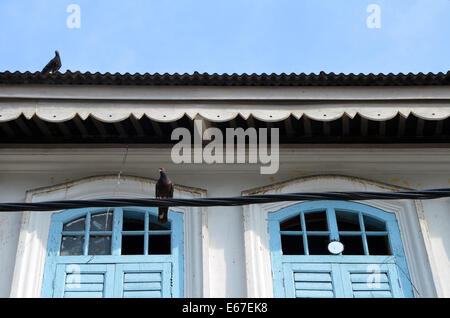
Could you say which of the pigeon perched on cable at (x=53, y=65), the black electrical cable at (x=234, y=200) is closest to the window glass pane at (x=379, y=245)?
the black electrical cable at (x=234, y=200)

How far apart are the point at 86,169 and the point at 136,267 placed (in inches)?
48.7

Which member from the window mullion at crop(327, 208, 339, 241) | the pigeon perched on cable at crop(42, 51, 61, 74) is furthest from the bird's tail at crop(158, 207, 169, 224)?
the pigeon perched on cable at crop(42, 51, 61, 74)

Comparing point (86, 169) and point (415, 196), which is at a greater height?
point (86, 169)

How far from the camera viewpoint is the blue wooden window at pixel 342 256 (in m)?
6.61

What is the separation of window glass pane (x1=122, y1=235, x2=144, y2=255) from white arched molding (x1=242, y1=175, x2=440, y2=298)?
118 cm

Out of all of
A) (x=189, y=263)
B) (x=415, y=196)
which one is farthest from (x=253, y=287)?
(x=415, y=196)

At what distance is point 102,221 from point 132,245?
29.9 inches

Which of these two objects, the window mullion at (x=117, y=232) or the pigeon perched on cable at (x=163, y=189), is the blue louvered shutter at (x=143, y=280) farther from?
the pigeon perched on cable at (x=163, y=189)

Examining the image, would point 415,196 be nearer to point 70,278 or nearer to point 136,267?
point 136,267

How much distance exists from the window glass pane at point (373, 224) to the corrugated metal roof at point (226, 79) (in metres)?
1.20

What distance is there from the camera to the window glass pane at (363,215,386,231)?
23.5 feet

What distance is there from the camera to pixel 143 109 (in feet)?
23.6

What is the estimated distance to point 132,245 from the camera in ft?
25.5

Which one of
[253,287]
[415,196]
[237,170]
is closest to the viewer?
[415,196]
